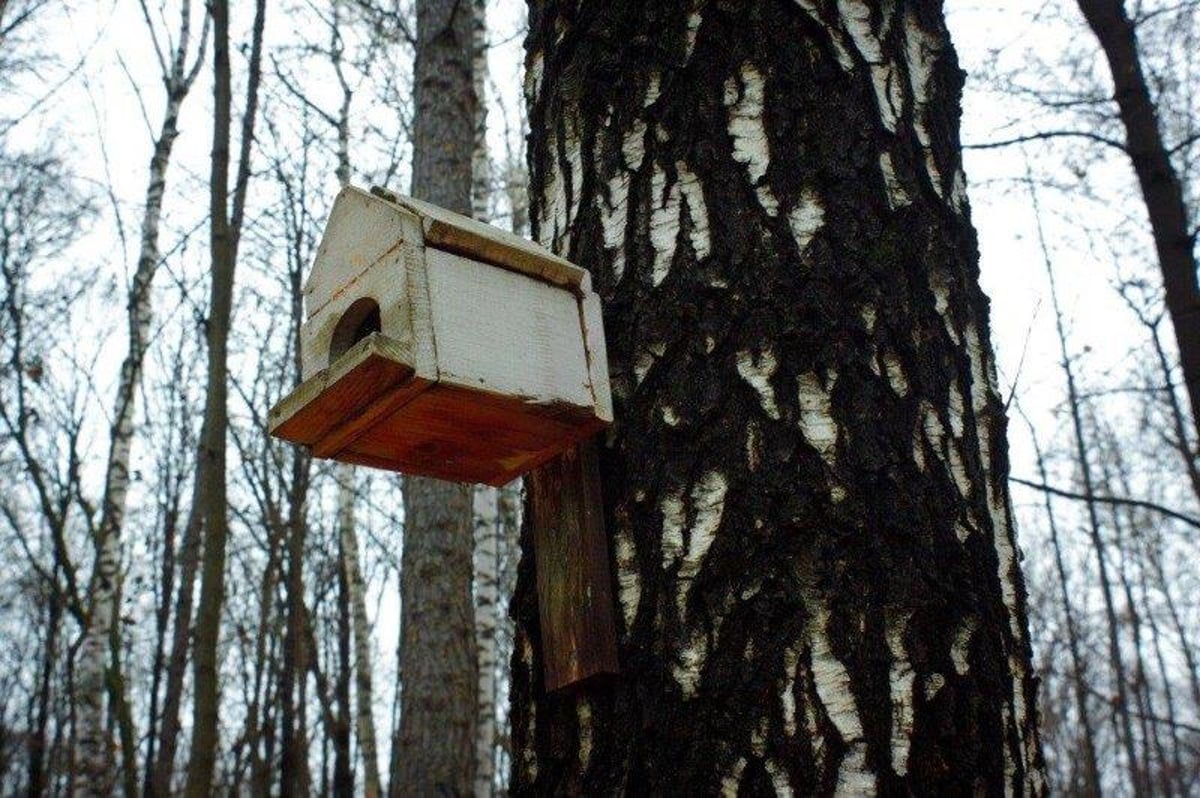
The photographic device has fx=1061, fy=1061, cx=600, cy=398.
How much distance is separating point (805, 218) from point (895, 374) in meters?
0.24

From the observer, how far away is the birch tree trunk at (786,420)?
1.20 m

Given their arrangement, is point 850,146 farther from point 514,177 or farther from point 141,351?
point 514,177

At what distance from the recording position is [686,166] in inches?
58.4

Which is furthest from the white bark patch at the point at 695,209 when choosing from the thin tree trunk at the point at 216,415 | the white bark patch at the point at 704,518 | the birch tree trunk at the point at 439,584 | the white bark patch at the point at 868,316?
the birch tree trunk at the point at 439,584

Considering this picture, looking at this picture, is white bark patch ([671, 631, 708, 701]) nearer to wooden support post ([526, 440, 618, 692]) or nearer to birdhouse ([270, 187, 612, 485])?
wooden support post ([526, 440, 618, 692])

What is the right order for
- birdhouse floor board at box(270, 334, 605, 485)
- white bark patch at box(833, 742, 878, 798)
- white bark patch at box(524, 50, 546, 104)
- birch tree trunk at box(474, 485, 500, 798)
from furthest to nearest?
1. birch tree trunk at box(474, 485, 500, 798)
2. white bark patch at box(524, 50, 546, 104)
3. birdhouse floor board at box(270, 334, 605, 485)
4. white bark patch at box(833, 742, 878, 798)

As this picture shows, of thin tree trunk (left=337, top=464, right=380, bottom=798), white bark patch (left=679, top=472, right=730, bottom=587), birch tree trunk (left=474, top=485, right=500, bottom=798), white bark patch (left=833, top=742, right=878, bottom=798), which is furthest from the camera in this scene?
thin tree trunk (left=337, top=464, right=380, bottom=798)

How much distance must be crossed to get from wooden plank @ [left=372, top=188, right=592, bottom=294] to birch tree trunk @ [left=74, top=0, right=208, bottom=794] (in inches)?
213

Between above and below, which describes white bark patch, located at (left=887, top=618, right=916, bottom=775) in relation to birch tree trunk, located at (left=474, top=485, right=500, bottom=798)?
below

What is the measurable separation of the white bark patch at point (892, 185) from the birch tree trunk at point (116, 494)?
5773mm

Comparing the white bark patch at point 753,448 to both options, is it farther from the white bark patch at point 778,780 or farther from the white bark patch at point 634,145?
the white bark patch at point 634,145

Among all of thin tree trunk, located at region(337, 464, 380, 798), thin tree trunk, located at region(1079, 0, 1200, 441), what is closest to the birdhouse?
thin tree trunk, located at region(1079, 0, 1200, 441)

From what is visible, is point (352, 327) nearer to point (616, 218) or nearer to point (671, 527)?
point (616, 218)

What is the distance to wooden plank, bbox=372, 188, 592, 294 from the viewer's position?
1506mm
